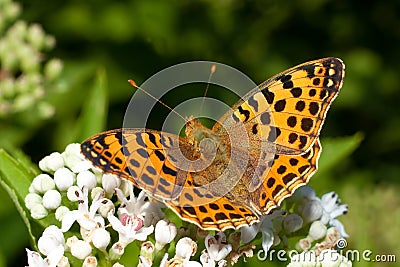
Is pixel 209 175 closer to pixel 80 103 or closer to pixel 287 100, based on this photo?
pixel 287 100

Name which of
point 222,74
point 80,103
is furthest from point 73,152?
point 222,74

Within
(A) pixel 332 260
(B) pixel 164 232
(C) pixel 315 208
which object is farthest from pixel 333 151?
(B) pixel 164 232

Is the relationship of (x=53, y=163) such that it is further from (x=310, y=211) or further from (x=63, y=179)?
(x=310, y=211)

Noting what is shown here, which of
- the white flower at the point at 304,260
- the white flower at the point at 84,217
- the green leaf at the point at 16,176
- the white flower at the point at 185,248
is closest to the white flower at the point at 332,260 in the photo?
the white flower at the point at 304,260

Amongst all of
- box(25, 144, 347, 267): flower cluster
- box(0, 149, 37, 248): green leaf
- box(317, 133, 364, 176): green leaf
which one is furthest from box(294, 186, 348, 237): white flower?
box(0, 149, 37, 248): green leaf

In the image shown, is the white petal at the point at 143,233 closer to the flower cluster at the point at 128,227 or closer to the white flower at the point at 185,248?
the flower cluster at the point at 128,227

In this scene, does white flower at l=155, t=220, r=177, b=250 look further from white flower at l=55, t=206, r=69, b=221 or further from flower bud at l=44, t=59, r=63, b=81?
flower bud at l=44, t=59, r=63, b=81

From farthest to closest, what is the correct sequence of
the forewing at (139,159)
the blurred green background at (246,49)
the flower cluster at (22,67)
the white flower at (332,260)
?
the blurred green background at (246,49), the flower cluster at (22,67), the white flower at (332,260), the forewing at (139,159)
